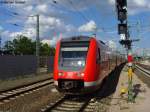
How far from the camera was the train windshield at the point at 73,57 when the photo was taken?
1684 centimetres

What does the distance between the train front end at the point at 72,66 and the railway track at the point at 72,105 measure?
548 millimetres

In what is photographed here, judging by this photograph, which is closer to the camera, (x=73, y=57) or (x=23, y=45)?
(x=73, y=57)

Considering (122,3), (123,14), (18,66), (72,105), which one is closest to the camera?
(72,105)

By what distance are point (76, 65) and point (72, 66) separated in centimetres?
18

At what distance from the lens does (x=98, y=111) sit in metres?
14.6

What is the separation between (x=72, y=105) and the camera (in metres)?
16.2

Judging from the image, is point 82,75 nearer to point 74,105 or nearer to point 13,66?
point 74,105

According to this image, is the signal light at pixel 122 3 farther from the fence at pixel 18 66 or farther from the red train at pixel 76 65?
the fence at pixel 18 66

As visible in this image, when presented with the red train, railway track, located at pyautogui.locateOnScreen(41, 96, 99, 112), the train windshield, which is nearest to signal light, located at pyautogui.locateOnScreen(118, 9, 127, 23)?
the red train

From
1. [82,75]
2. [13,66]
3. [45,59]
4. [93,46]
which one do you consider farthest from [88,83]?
[45,59]

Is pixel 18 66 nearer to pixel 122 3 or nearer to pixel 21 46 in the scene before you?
pixel 122 3

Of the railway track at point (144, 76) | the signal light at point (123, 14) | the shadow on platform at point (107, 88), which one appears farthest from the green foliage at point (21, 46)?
the signal light at point (123, 14)

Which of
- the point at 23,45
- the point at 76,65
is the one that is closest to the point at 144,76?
the point at 76,65

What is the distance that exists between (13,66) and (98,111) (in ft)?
70.0
